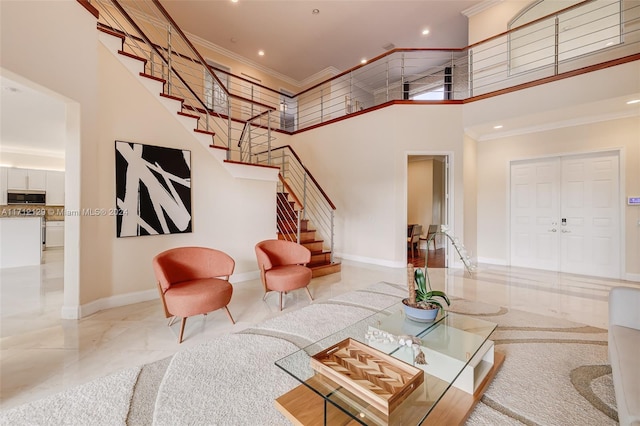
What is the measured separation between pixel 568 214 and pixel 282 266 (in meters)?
5.36

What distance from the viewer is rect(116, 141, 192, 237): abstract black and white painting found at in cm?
328

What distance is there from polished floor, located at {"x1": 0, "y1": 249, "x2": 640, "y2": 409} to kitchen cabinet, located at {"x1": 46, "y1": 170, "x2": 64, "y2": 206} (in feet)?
→ 11.5

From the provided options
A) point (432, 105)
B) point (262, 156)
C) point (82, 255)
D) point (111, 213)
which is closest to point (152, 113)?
point (111, 213)

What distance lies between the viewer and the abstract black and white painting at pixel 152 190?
10.7 feet

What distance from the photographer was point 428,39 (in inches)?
270

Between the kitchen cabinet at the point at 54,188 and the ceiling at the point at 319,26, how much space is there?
224 inches

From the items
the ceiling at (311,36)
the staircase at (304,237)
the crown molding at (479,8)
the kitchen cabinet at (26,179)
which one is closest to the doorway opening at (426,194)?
the ceiling at (311,36)

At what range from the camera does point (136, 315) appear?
298 centimetres

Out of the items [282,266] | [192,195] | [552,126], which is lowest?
[282,266]

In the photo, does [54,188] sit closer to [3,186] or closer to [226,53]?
[3,186]

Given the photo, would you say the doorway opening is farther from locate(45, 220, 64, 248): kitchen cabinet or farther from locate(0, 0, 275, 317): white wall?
locate(45, 220, 64, 248): kitchen cabinet

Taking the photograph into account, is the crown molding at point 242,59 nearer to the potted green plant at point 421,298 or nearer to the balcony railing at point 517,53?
the balcony railing at point 517,53

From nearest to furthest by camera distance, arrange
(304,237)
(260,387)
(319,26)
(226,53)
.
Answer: (260,387) → (304,237) → (319,26) → (226,53)

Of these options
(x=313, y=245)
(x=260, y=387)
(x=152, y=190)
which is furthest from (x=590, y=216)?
(x=152, y=190)
